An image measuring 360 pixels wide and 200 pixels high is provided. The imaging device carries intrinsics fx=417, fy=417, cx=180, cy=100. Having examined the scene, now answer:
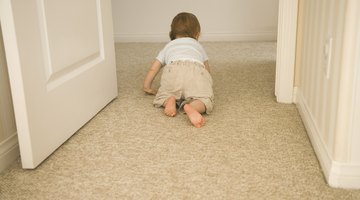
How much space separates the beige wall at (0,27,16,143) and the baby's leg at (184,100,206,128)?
597 mm

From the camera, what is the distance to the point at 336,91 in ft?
3.40

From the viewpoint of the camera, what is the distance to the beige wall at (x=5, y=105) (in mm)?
1198

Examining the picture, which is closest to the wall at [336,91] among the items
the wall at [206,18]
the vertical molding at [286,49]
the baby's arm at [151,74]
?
the vertical molding at [286,49]

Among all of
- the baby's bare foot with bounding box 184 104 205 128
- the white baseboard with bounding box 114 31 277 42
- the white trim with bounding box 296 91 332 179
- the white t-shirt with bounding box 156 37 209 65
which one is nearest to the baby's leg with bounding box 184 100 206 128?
the baby's bare foot with bounding box 184 104 205 128

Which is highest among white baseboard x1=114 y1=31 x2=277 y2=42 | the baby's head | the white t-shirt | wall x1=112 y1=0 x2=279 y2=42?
the baby's head

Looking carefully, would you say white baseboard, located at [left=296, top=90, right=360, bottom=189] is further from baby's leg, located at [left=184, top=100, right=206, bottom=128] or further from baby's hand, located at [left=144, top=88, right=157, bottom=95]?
baby's hand, located at [left=144, top=88, right=157, bottom=95]

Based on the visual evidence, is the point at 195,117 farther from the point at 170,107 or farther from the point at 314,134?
the point at 314,134

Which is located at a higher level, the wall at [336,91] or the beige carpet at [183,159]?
the wall at [336,91]

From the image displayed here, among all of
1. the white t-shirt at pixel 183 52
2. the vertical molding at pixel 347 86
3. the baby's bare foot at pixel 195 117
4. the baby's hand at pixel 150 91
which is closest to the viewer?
the vertical molding at pixel 347 86

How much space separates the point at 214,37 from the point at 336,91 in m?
2.36

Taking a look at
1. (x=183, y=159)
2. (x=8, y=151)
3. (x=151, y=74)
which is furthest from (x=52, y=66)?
(x=151, y=74)

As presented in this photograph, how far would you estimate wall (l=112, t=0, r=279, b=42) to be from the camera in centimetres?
327

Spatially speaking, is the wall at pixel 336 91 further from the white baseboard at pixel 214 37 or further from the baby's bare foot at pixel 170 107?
the white baseboard at pixel 214 37

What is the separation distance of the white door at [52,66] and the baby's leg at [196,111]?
14.4 inches
